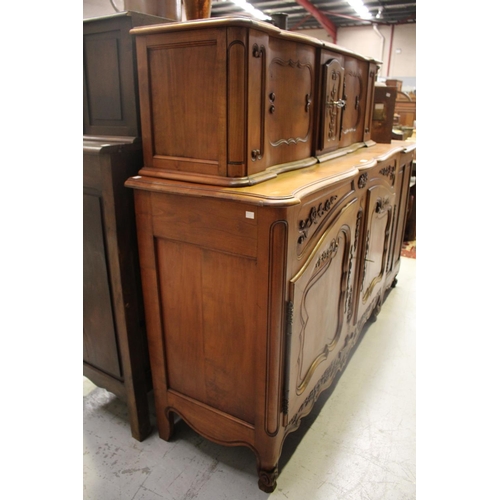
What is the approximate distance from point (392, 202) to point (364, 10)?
7.71m

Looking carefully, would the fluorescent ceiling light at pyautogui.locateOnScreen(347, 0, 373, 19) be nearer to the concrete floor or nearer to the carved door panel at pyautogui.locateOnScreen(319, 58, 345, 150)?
the carved door panel at pyautogui.locateOnScreen(319, 58, 345, 150)

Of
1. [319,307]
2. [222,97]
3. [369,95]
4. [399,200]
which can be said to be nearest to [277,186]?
[222,97]

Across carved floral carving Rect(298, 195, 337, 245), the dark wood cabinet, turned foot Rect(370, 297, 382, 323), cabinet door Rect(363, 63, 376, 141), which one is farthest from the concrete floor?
cabinet door Rect(363, 63, 376, 141)

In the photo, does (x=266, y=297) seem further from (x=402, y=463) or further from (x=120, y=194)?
(x=402, y=463)

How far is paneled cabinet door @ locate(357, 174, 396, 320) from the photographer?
2.08m

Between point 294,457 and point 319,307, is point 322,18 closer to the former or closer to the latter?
point 319,307

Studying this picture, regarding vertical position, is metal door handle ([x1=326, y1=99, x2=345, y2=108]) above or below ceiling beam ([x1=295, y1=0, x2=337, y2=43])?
below

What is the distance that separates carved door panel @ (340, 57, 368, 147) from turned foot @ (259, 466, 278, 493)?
5.10 feet

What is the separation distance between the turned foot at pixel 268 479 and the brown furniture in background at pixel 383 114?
2.15 m

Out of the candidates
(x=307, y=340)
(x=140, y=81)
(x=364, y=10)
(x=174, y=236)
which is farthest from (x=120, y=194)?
(x=364, y=10)

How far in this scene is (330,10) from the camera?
870 cm

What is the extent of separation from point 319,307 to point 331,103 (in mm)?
924

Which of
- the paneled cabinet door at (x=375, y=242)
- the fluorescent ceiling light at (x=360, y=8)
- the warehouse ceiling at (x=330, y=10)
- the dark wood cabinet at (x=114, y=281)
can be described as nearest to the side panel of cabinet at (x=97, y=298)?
the dark wood cabinet at (x=114, y=281)

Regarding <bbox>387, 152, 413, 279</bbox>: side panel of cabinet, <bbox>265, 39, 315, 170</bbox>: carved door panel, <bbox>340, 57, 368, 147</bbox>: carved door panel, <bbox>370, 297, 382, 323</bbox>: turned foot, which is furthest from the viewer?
<bbox>370, 297, 382, 323</bbox>: turned foot
